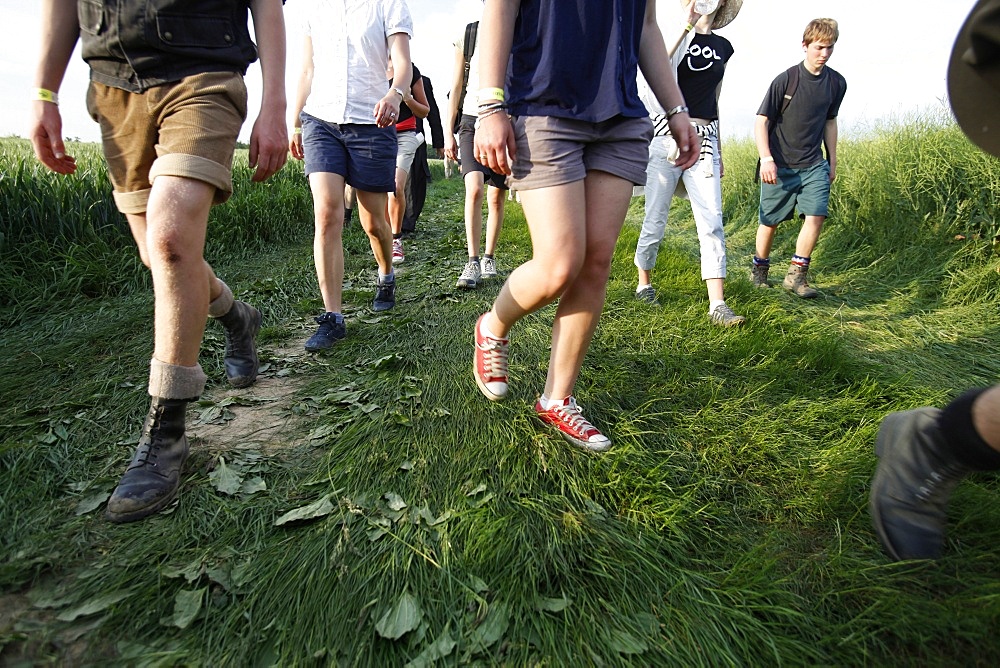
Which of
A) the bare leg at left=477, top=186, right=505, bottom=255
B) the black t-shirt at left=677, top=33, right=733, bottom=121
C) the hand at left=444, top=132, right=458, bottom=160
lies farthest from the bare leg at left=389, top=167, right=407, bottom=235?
the black t-shirt at left=677, top=33, right=733, bottom=121

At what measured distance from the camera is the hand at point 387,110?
3.31 metres

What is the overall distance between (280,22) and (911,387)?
10.5ft

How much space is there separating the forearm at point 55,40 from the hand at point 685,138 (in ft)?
7.47

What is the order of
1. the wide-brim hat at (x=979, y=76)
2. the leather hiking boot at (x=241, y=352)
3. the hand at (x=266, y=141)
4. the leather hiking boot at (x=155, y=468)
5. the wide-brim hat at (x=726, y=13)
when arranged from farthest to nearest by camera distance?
the wide-brim hat at (x=726, y=13) < the leather hiking boot at (x=241, y=352) < the hand at (x=266, y=141) < the leather hiking boot at (x=155, y=468) < the wide-brim hat at (x=979, y=76)

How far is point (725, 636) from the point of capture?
1.31 metres

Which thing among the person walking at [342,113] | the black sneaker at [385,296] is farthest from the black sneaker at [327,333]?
the black sneaker at [385,296]

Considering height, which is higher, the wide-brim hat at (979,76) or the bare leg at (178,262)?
the wide-brim hat at (979,76)

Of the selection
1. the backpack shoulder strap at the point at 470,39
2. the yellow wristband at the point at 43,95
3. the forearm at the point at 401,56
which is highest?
the backpack shoulder strap at the point at 470,39

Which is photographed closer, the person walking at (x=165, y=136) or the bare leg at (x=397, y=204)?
the person walking at (x=165, y=136)

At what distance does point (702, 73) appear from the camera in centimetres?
382

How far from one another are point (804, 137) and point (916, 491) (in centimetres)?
418

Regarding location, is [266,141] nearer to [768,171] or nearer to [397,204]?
[397,204]

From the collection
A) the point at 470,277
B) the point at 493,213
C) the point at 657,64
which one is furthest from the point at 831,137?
the point at 657,64

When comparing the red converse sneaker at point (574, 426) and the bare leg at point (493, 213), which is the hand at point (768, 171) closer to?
the bare leg at point (493, 213)
